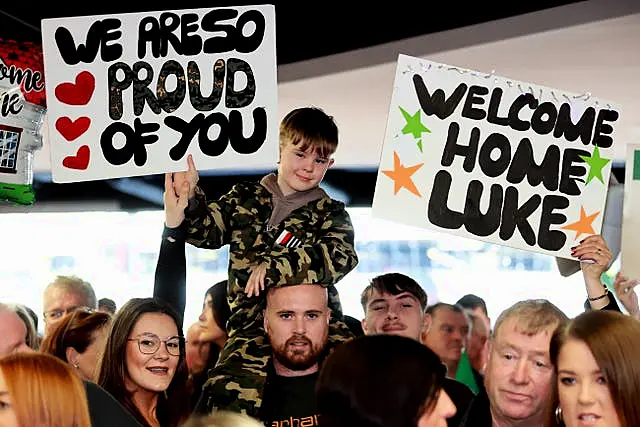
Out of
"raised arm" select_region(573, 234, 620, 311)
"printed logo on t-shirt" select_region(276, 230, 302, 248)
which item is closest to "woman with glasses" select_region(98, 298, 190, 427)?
"printed logo on t-shirt" select_region(276, 230, 302, 248)

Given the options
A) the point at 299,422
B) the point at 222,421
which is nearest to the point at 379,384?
the point at 222,421

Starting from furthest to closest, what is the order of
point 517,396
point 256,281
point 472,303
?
point 472,303 → point 256,281 → point 517,396

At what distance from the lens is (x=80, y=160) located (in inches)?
153

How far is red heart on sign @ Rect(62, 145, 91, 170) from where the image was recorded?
3.89m

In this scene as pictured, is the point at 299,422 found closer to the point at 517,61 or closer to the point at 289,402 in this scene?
the point at 289,402

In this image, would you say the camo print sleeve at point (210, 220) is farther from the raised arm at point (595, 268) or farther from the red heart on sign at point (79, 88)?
the raised arm at point (595, 268)

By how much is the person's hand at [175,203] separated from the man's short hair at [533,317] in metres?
1.02

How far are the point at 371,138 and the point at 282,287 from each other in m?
4.68

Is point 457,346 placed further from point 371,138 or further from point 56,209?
point 56,209

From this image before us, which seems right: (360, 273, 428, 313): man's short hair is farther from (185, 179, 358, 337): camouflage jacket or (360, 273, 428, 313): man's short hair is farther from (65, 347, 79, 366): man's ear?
(65, 347, 79, 366): man's ear

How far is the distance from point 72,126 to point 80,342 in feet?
2.30

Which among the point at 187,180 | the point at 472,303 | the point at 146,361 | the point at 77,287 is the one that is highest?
the point at 187,180

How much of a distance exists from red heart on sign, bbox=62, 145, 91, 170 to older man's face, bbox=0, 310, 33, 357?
0.54m

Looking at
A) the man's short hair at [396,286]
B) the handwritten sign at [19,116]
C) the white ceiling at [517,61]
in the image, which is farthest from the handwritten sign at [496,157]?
the white ceiling at [517,61]
